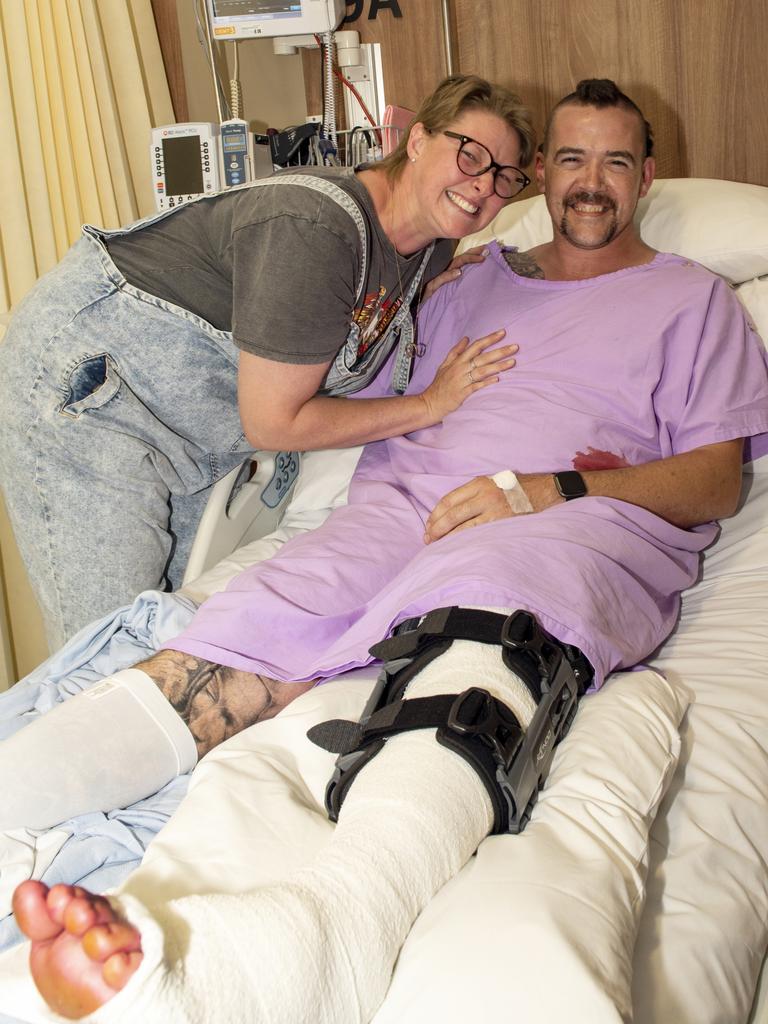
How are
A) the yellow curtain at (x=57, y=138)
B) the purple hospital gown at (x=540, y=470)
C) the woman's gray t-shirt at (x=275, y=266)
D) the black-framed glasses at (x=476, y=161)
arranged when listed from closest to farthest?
the purple hospital gown at (x=540, y=470) < the woman's gray t-shirt at (x=275, y=266) < the black-framed glasses at (x=476, y=161) < the yellow curtain at (x=57, y=138)

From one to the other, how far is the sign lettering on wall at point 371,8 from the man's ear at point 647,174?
1.00 metres

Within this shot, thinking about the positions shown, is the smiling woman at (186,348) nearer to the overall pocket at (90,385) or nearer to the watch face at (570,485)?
the overall pocket at (90,385)

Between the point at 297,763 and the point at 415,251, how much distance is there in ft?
3.25

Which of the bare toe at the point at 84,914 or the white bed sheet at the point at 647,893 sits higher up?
the bare toe at the point at 84,914

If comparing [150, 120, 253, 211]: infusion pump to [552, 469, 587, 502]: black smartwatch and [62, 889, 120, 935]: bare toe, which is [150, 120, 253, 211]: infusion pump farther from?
[62, 889, 120, 935]: bare toe

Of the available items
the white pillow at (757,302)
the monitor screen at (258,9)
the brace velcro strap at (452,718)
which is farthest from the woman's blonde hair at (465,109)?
the brace velcro strap at (452,718)

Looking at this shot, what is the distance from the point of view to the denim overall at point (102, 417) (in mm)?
1635

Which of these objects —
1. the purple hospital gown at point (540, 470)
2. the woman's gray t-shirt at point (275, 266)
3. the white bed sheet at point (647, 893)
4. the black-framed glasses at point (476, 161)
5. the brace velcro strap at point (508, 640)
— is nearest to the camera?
the white bed sheet at point (647, 893)

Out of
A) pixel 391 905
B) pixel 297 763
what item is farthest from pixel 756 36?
pixel 391 905

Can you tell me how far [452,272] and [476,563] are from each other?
91 centimetres

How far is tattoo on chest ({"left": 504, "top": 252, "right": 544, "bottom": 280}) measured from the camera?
1.97 meters

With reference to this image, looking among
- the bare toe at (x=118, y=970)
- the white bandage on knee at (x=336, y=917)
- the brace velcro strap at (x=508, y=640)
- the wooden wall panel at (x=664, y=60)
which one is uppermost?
the wooden wall panel at (x=664, y=60)

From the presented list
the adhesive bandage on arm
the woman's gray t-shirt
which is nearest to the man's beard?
the woman's gray t-shirt

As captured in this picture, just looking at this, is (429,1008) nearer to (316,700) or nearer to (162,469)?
(316,700)
